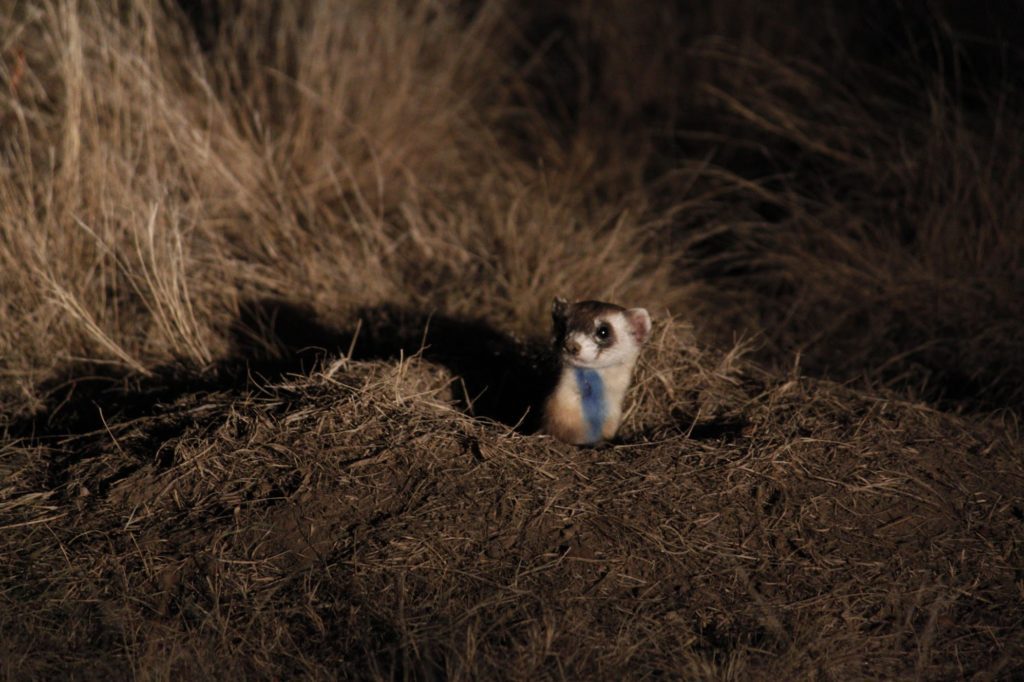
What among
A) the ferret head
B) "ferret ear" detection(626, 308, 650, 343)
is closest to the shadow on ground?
the ferret head

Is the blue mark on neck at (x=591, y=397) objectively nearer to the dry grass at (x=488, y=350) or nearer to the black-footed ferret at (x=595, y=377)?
the black-footed ferret at (x=595, y=377)

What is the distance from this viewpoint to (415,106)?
6051 millimetres

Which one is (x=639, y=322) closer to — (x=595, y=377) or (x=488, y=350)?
(x=595, y=377)

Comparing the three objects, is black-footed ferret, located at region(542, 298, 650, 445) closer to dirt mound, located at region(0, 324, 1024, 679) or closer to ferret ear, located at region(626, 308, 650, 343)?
ferret ear, located at region(626, 308, 650, 343)

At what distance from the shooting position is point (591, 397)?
365 cm

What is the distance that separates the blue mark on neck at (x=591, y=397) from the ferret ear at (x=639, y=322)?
9.2 inches

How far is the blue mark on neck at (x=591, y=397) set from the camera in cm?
364

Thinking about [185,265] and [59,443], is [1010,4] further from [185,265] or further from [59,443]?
[59,443]

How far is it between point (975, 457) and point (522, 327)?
85.2 inches

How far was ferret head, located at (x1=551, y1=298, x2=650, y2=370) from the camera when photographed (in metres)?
3.51

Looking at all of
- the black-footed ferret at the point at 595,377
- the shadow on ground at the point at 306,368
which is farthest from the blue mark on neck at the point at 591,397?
the shadow on ground at the point at 306,368

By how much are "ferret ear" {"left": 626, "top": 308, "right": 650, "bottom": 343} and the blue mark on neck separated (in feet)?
0.77

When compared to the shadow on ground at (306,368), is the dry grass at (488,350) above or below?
above

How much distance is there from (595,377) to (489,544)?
949 millimetres
